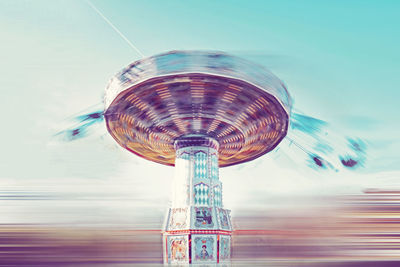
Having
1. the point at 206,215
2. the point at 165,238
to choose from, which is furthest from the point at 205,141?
the point at 165,238

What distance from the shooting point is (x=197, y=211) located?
11445mm

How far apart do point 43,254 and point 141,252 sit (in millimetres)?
6802

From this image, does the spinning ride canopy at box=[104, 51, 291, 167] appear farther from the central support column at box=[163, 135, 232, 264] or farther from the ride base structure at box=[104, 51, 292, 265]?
the central support column at box=[163, 135, 232, 264]

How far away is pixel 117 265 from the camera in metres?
14.4

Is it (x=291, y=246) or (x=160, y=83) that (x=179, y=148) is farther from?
(x=291, y=246)

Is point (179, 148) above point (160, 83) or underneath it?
underneath

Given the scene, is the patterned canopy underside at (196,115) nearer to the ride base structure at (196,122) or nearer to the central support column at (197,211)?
the ride base structure at (196,122)

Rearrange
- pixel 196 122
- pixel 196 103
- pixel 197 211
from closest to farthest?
1. pixel 196 103
2. pixel 197 211
3. pixel 196 122

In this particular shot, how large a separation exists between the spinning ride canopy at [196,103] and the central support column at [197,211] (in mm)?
762

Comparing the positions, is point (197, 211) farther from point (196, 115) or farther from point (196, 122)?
point (196, 115)

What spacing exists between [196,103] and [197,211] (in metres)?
3.86

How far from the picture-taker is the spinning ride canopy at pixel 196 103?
29.9ft

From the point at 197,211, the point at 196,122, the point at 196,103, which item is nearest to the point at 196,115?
the point at 196,122

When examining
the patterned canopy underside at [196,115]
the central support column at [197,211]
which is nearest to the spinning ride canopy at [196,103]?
the patterned canopy underside at [196,115]
